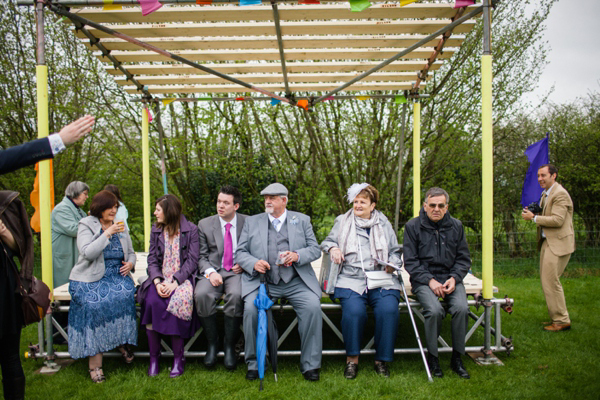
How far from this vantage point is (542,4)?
8.18 metres

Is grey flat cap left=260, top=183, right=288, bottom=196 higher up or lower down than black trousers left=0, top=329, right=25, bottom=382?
higher up

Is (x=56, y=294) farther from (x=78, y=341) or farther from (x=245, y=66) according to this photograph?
(x=245, y=66)

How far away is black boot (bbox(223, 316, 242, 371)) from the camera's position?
3732 mm

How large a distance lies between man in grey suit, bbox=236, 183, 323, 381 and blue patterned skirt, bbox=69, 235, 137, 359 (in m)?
0.97

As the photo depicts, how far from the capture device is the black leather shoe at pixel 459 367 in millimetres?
3519

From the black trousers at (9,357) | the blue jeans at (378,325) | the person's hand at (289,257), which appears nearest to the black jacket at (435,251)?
the blue jeans at (378,325)

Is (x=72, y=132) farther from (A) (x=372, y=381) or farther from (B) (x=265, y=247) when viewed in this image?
(A) (x=372, y=381)

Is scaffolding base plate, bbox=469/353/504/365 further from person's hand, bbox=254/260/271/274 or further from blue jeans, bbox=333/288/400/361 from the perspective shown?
person's hand, bbox=254/260/271/274

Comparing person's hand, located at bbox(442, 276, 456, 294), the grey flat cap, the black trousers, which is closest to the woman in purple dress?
the grey flat cap

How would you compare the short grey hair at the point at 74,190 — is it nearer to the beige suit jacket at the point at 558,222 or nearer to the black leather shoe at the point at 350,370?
the black leather shoe at the point at 350,370

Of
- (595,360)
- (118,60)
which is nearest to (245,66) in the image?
(118,60)

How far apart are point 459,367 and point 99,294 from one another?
9.77 feet

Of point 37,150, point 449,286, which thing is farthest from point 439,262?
point 37,150

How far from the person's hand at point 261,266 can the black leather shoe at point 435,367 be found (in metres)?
1.54
